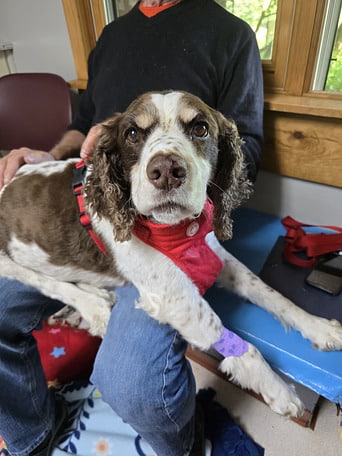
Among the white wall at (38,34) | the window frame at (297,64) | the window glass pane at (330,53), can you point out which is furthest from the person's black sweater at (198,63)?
the white wall at (38,34)

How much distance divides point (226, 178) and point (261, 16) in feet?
3.17

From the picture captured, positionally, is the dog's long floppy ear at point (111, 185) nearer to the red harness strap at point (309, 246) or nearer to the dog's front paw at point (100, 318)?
the dog's front paw at point (100, 318)

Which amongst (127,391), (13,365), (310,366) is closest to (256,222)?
(310,366)

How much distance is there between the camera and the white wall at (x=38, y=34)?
2.24m

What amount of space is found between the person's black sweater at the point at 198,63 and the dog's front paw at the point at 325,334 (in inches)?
24.3

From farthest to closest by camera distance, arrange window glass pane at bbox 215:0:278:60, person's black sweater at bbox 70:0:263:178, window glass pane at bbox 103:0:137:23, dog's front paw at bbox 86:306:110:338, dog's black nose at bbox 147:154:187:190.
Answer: window glass pane at bbox 103:0:137:23
window glass pane at bbox 215:0:278:60
person's black sweater at bbox 70:0:263:178
dog's front paw at bbox 86:306:110:338
dog's black nose at bbox 147:154:187:190

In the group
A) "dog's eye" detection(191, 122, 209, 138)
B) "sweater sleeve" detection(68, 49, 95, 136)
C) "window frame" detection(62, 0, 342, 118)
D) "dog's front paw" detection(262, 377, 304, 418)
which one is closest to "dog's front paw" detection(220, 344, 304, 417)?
"dog's front paw" detection(262, 377, 304, 418)

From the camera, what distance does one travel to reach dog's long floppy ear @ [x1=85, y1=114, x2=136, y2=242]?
3.26ft

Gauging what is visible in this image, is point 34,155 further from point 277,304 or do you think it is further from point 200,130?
point 277,304

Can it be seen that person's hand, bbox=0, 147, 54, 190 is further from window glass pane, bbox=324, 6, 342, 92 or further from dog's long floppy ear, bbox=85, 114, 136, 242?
window glass pane, bbox=324, 6, 342, 92

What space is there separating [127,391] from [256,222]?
1064mm

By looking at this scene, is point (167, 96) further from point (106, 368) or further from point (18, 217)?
point (106, 368)

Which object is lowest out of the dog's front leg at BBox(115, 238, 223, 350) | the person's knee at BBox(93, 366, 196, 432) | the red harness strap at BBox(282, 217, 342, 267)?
the person's knee at BBox(93, 366, 196, 432)

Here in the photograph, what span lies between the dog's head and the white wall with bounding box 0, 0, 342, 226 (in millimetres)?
682
